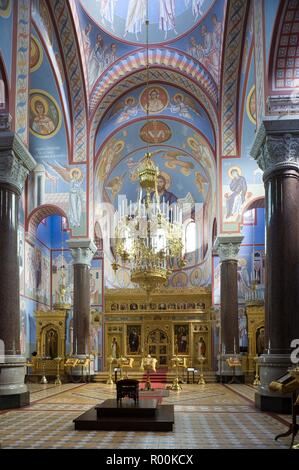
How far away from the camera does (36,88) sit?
18297 millimetres

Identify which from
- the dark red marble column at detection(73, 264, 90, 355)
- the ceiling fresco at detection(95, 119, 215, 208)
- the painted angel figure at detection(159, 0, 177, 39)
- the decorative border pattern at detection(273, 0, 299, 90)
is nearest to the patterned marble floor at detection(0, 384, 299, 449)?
the decorative border pattern at detection(273, 0, 299, 90)

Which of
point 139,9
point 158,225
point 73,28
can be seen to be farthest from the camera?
point 139,9

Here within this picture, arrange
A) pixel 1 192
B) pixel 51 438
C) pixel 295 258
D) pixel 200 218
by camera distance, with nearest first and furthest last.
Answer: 1. pixel 51 438
2. pixel 295 258
3. pixel 1 192
4. pixel 200 218

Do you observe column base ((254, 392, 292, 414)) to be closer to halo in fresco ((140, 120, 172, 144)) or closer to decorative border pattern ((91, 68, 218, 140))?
decorative border pattern ((91, 68, 218, 140))

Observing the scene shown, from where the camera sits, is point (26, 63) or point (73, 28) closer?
point (26, 63)

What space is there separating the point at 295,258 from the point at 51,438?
5.62m

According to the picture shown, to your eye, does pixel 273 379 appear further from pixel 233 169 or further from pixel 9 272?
pixel 233 169

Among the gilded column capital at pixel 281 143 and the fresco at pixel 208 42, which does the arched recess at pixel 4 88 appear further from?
the fresco at pixel 208 42

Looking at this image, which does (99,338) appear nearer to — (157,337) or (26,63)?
(157,337)

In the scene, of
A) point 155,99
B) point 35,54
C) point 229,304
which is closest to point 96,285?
point 229,304

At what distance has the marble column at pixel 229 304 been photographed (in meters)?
19.8

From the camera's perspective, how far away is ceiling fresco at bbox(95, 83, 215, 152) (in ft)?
71.6

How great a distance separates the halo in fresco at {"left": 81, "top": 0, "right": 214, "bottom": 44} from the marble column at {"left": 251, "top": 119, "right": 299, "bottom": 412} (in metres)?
9.11

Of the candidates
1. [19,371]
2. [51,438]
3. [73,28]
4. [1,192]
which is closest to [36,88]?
[73,28]
